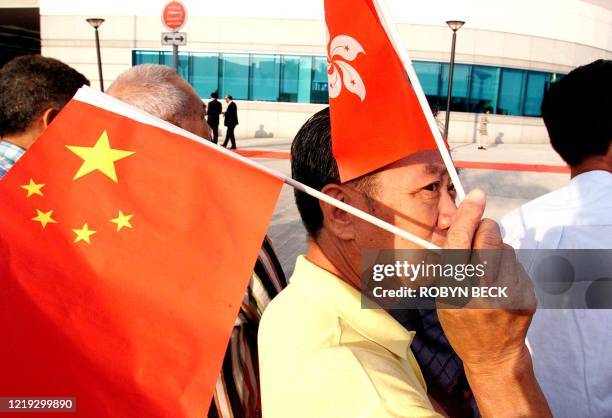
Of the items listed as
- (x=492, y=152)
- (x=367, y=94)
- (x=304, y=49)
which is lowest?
(x=492, y=152)

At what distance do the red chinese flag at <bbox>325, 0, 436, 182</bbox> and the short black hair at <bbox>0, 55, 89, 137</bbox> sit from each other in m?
1.56

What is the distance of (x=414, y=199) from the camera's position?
124 cm

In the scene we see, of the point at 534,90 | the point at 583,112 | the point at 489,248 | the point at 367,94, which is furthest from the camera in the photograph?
the point at 534,90

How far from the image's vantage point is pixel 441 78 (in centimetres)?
2169

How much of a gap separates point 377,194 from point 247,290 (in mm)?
608

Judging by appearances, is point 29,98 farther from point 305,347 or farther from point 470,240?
point 470,240

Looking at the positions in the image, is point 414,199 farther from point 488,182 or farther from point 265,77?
point 265,77

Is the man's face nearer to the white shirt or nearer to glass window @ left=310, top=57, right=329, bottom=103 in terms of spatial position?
the white shirt

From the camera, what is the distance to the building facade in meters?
21.1

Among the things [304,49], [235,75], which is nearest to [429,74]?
[304,49]

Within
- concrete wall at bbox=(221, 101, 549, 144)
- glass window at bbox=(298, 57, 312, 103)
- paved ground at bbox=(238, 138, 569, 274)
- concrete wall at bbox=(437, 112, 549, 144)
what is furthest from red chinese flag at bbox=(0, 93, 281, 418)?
concrete wall at bbox=(437, 112, 549, 144)

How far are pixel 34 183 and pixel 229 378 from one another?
0.71 m

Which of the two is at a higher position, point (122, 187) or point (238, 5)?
point (238, 5)

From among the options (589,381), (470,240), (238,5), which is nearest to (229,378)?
(470,240)
